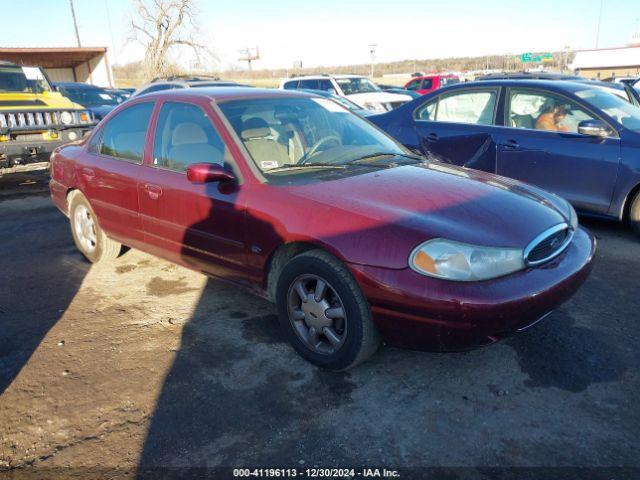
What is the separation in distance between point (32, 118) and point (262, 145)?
732 centimetres

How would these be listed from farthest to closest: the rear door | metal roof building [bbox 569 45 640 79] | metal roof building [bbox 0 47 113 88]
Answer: metal roof building [bbox 569 45 640 79]
metal roof building [bbox 0 47 113 88]
the rear door

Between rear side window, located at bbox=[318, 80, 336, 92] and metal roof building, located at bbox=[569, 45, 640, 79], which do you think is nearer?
rear side window, located at bbox=[318, 80, 336, 92]

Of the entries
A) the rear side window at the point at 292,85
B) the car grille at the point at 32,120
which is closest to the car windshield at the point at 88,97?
the rear side window at the point at 292,85

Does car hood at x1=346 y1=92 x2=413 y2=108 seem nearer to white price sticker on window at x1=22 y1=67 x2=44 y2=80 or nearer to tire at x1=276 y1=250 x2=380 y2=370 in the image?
white price sticker on window at x1=22 y1=67 x2=44 y2=80

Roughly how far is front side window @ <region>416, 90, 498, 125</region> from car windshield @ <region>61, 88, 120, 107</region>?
38.6ft

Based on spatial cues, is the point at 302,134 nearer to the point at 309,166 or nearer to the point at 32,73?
the point at 309,166

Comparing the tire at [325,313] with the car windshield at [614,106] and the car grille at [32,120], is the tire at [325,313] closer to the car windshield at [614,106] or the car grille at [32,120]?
the car windshield at [614,106]

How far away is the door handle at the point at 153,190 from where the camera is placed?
3787mm

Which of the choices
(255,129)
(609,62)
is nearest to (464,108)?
(255,129)

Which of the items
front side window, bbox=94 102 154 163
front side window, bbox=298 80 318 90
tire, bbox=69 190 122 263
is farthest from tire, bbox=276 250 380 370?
front side window, bbox=298 80 318 90

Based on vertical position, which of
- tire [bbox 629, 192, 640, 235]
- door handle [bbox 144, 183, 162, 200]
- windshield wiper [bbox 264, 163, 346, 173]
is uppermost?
windshield wiper [bbox 264, 163, 346, 173]

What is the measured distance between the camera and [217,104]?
362 centimetres

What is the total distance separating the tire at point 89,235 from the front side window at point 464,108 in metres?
3.90

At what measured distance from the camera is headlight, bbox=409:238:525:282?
8.20 feet
